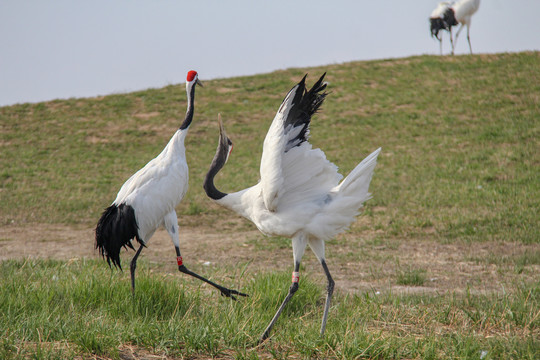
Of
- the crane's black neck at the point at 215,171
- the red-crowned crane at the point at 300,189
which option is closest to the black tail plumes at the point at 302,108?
the red-crowned crane at the point at 300,189

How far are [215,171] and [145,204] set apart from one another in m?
0.83

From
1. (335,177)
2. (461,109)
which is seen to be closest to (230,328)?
(335,177)

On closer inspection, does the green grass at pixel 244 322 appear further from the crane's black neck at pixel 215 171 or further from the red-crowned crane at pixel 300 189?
the crane's black neck at pixel 215 171

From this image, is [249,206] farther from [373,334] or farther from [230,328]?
[373,334]

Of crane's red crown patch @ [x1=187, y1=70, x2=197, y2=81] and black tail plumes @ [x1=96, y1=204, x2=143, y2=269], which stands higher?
crane's red crown patch @ [x1=187, y1=70, x2=197, y2=81]

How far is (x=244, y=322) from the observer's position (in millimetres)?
3807

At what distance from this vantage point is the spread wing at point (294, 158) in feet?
12.5

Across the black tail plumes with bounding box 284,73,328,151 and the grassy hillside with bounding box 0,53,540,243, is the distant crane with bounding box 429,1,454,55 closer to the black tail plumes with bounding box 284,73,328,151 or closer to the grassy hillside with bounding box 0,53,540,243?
the grassy hillside with bounding box 0,53,540,243

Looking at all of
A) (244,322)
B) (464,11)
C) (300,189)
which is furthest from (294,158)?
(464,11)

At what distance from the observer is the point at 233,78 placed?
18.1 m

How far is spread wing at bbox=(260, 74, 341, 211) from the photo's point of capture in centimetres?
381

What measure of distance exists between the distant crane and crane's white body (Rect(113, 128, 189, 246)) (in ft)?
49.1

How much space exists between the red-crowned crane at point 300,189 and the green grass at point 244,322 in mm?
269

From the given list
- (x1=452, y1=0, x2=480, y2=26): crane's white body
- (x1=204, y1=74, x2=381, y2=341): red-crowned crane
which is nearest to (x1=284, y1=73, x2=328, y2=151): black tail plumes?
(x1=204, y1=74, x2=381, y2=341): red-crowned crane
